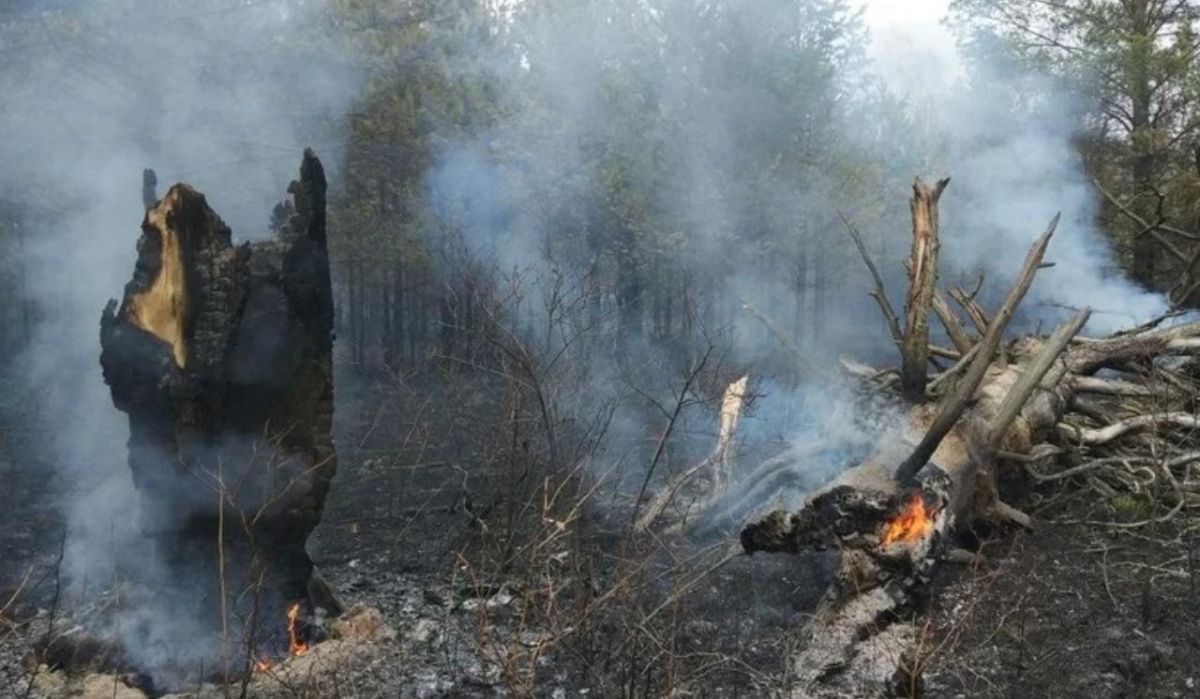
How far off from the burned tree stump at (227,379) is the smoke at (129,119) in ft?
6.12

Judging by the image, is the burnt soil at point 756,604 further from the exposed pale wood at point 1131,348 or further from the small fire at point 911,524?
the exposed pale wood at point 1131,348

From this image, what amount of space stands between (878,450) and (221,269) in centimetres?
478

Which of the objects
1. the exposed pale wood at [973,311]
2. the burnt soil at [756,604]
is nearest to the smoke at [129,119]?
the burnt soil at [756,604]

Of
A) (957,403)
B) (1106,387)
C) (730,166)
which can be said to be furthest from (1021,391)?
(730,166)

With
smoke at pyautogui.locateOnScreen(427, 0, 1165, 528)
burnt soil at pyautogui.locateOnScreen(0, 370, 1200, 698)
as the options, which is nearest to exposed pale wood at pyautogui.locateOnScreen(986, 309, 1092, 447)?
burnt soil at pyautogui.locateOnScreen(0, 370, 1200, 698)

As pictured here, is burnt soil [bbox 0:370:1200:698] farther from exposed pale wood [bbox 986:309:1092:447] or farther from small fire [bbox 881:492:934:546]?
exposed pale wood [bbox 986:309:1092:447]

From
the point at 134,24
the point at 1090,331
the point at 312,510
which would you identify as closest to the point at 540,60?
the point at 134,24

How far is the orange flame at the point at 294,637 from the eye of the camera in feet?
15.5

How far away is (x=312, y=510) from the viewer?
16.4ft

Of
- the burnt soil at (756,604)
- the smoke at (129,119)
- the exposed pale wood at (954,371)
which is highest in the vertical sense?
the smoke at (129,119)

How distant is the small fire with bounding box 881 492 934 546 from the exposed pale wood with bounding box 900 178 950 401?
5.52 feet

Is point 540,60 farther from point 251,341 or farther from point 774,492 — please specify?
point 251,341

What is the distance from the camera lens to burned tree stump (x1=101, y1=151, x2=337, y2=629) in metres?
4.63

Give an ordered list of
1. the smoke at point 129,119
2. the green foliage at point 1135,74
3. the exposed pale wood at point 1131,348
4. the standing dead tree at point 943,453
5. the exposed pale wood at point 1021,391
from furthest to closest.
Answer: the green foliage at point 1135,74
the smoke at point 129,119
the exposed pale wood at point 1131,348
the exposed pale wood at point 1021,391
the standing dead tree at point 943,453
